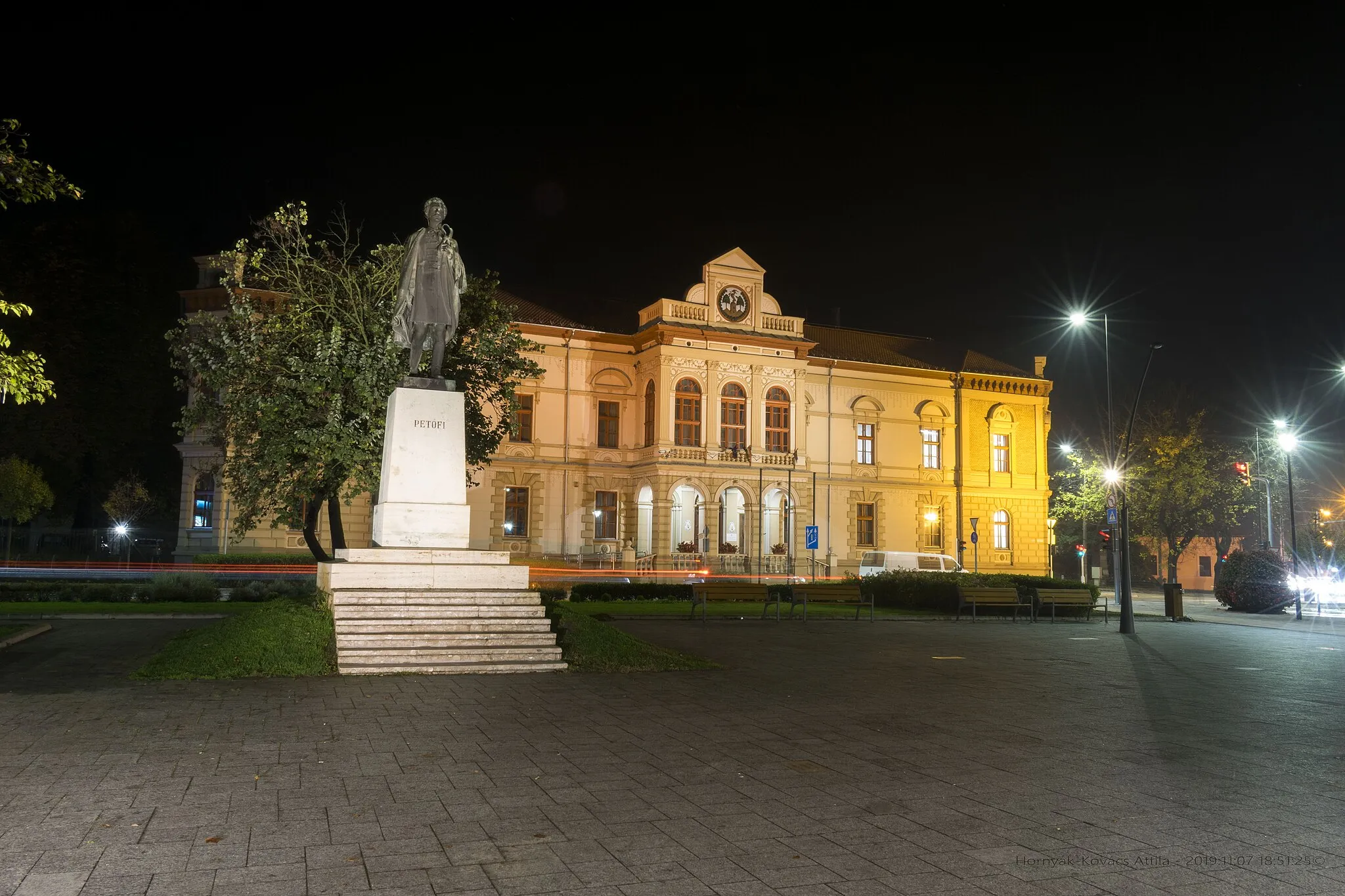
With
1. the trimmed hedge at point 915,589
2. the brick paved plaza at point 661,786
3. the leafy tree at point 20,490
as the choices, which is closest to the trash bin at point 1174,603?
the trimmed hedge at point 915,589

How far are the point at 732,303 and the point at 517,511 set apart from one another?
14.0 m

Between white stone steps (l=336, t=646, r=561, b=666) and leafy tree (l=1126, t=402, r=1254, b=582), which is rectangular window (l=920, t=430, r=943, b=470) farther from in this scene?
white stone steps (l=336, t=646, r=561, b=666)

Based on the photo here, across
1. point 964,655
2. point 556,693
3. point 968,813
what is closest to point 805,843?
point 968,813

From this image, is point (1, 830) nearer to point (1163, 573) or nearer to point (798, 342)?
point (798, 342)

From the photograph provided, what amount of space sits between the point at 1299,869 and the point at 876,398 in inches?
1896

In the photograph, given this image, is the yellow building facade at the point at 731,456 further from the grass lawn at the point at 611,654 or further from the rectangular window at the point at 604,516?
the grass lawn at the point at 611,654

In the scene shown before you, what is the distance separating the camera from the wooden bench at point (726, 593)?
74.7 feet

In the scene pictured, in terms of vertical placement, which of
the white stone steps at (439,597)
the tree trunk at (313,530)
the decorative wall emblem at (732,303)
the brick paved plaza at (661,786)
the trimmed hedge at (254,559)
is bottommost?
the brick paved plaza at (661,786)

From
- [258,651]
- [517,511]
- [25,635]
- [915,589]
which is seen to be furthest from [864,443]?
[258,651]

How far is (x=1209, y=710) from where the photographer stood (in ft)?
36.0

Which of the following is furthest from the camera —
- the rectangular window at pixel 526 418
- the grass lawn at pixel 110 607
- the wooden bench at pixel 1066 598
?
the rectangular window at pixel 526 418

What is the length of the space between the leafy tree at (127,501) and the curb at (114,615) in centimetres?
2777

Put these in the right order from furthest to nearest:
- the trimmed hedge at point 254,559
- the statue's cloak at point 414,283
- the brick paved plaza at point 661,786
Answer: the trimmed hedge at point 254,559 → the statue's cloak at point 414,283 → the brick paved plaza at point 661,786

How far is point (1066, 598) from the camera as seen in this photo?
26.6m
